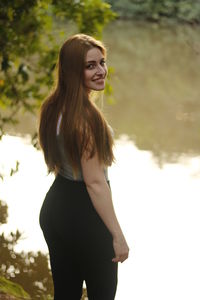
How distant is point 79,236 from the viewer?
2162mm

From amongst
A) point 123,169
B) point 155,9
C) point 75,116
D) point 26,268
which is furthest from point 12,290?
point 155,9

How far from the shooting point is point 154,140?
9297mm

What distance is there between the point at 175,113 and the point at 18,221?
638 cm

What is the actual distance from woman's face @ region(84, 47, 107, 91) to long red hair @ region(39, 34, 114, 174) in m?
0.02

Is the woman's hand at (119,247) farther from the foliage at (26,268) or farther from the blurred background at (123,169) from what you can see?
the foliage at (26,268)

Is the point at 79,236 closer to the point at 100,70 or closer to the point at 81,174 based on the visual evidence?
the point at 81,174

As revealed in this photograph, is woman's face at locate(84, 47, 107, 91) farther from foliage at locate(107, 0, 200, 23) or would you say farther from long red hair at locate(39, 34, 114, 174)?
foliage at locate(107, 0, 200, 23)

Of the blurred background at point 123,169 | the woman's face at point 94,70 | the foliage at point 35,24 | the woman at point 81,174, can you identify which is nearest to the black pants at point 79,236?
the woman at point 81,174

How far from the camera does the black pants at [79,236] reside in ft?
7.04

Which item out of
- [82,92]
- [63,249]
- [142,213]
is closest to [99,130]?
[82,92]

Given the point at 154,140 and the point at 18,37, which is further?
the point at 154,140

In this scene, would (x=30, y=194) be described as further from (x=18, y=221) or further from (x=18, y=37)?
(x=18, y=37)

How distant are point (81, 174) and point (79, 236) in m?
0.24

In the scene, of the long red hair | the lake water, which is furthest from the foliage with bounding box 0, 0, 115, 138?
the long red hair
